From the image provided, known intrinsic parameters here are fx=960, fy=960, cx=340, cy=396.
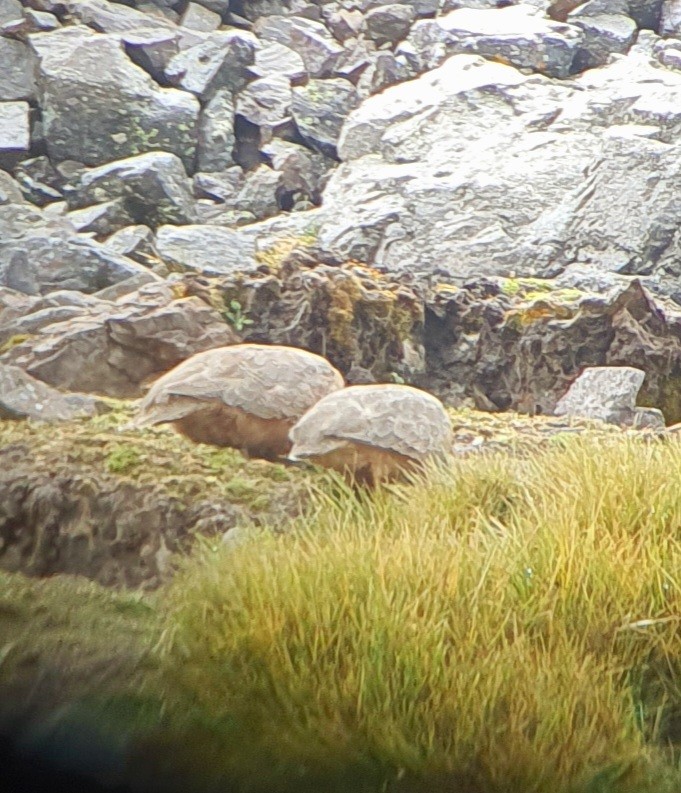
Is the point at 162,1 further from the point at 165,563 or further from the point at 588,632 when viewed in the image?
the point at 588,632

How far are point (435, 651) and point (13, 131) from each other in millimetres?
1466

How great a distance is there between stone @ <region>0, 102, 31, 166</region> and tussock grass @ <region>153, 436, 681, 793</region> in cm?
105

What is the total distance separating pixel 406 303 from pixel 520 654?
0.92 meters

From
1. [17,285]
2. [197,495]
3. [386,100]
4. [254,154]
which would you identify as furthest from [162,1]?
[197,495]

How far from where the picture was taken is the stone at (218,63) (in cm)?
222

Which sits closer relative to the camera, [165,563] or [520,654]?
[520,654]

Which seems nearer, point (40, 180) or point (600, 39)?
point (40, 180)

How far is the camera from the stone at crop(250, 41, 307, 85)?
2.24 m

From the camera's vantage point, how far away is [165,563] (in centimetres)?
158

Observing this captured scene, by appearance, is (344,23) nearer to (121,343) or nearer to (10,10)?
(10,10)

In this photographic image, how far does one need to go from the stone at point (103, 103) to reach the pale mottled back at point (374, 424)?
0.73 metres

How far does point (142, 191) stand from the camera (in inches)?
80.5

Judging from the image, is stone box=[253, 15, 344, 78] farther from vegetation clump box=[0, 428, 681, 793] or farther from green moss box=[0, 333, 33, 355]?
vegetation clump box=[0, 428, 681, 793]

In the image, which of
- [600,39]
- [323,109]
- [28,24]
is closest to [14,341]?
[28,24]
